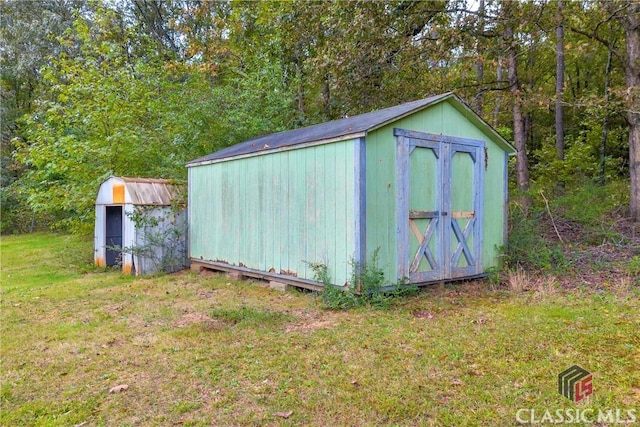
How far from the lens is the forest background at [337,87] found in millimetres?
8742

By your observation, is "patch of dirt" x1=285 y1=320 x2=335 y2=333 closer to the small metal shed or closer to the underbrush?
the underbrush

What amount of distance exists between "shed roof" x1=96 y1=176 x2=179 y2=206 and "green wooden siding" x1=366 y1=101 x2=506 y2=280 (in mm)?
5131

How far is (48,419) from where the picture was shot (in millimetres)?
2672

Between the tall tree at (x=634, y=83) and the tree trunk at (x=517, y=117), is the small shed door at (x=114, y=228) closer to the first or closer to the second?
the tree trunk at (x=517, y=117)

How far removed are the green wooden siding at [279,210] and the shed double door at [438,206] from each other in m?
0.80

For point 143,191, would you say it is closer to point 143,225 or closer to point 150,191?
point 150,191

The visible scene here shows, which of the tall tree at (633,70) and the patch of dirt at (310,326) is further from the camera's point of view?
the tall tree at (633,70)

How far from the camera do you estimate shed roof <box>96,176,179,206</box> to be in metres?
8.13

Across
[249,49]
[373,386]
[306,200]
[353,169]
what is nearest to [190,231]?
[306,200]

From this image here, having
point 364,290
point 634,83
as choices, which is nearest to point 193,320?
point 364,290

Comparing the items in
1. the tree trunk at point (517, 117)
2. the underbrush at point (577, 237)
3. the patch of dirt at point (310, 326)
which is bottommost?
the patch of dirt at point (310, 326)

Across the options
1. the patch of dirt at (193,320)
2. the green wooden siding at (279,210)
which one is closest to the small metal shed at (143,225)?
the green wooden siding at (279,210)

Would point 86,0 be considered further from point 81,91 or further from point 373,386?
point 373,386

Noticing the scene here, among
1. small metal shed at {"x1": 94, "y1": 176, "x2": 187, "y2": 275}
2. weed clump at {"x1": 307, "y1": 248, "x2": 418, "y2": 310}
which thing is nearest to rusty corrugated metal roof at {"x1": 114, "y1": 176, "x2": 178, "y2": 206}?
small metal shed at {"x1": 94, "y1": 176, "x2": 187, "y2": 275}
